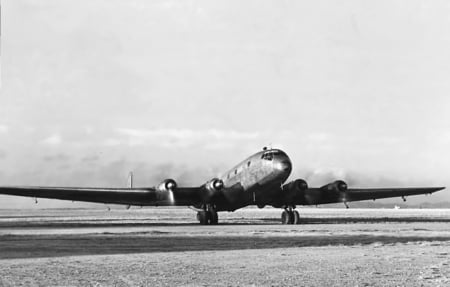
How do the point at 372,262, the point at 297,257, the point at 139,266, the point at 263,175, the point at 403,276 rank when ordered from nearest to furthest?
the point at 403,276 → the point at 139,266 → the point at 372,262 → the point at 297,257 → the point at 263,175

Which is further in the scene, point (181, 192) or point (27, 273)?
point (181, 192)

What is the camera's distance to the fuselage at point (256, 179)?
1486 inches

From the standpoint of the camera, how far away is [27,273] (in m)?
12.9

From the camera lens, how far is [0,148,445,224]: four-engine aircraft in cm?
3834

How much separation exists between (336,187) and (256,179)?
683cm

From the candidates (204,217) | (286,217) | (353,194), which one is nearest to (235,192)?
(204,217)

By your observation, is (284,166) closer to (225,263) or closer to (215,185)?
(215,185)

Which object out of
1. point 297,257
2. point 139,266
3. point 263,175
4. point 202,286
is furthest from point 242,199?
point 202,286

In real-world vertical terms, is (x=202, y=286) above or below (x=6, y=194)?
below

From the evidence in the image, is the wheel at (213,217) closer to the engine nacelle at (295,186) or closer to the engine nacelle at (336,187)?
the engine nacelle at (295,186)

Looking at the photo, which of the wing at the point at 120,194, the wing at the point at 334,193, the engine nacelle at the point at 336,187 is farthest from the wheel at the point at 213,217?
the engine nacelle at the point at 336,187

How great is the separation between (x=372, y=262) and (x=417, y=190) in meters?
33.2

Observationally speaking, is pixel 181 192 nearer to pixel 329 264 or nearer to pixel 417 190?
pixel 417 190

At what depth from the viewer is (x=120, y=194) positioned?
139 feet
